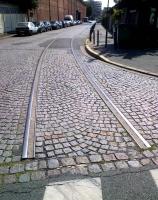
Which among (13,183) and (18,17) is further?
(18,17)

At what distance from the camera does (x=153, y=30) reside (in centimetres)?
1862

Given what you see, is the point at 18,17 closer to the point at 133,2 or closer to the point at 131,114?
the point at 133,2

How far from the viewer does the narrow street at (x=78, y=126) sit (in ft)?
13.3

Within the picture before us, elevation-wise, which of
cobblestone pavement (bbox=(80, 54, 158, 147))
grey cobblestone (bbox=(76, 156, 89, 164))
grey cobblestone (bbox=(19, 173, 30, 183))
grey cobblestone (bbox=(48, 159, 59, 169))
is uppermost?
cobblestone pavement (bbox=(80, 54, 158, 147))

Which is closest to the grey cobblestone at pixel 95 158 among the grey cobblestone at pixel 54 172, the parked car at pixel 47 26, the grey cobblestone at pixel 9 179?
the grey cobblestone at pixel 54 172

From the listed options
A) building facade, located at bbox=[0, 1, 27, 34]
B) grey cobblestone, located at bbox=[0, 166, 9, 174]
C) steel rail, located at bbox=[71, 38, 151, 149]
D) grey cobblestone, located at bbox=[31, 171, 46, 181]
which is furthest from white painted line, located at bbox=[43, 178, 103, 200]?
building facade, located at bbox=[0, 1, 27, 34]

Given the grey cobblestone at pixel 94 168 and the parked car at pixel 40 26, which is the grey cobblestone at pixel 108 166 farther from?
the parked car at pixel 40 26

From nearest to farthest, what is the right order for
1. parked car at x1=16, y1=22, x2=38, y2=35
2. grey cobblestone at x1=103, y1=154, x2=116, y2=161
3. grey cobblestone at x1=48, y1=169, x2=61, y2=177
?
grey cobblestone at x1=48, y1=169, x2=61, y2=177
grey cobblestone at x1=103, y1=154, x2=116, y2=161
parked car at x1=16, y1=22, x2=38, y2=35

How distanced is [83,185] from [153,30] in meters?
16.8

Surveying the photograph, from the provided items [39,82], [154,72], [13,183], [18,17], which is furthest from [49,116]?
[18,17]

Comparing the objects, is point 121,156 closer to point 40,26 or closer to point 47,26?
point 40,26

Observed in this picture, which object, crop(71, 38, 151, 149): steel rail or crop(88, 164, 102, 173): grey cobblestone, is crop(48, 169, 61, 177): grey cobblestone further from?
crop(71, 38, 151, 149): steel rail

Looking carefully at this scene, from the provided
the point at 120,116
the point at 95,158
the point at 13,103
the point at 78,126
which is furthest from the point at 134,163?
the point at 13,103

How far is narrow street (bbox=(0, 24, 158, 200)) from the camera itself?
405 cm
